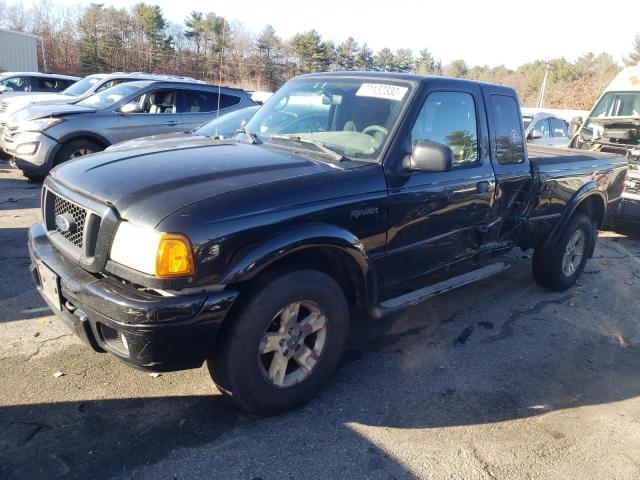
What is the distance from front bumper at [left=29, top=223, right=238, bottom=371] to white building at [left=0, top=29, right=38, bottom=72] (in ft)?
110

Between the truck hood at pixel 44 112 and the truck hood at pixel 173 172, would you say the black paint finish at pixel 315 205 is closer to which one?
the truck hood at pixel 173 172

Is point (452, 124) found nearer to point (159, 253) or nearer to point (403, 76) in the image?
point (403, 76)

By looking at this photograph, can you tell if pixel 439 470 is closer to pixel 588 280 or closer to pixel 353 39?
pixel 588 280

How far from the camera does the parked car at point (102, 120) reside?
7469 mm

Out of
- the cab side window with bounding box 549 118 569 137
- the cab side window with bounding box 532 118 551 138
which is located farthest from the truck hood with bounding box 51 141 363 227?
the cab side window with bounding box 549 118 569 137

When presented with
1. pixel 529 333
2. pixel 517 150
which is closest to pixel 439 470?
pixel 529 333

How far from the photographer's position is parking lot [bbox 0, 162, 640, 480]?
8.10ft

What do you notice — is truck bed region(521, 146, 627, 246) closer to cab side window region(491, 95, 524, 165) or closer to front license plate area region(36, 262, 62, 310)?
cab side window region(491, 95, 524, 165)

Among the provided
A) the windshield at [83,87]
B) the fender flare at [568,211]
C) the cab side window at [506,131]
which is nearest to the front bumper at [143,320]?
the cab side window at [506,131]

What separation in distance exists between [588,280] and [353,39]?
4340 centimetres

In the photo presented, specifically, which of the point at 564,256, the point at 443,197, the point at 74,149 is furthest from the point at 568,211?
the point at 74,149

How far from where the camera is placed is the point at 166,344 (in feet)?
7.54

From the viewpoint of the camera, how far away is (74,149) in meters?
7.69

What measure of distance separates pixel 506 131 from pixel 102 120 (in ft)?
21.0
